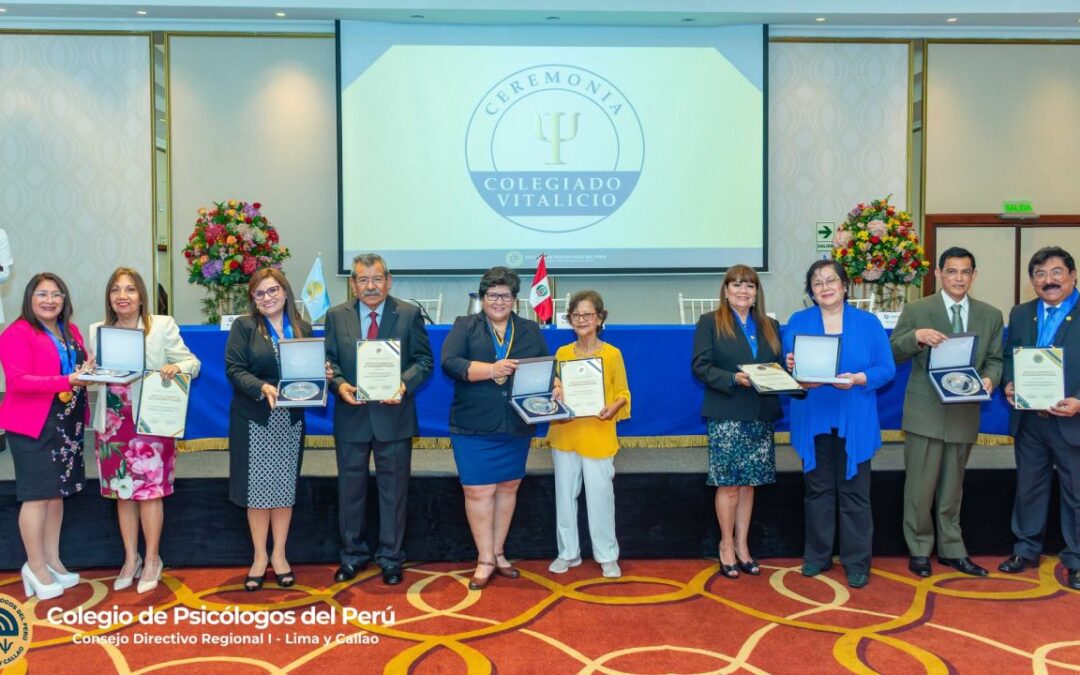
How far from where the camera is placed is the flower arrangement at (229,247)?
4.93 meters

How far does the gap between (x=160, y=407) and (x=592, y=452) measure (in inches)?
70.9

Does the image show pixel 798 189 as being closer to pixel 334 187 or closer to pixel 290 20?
pixel 334 187

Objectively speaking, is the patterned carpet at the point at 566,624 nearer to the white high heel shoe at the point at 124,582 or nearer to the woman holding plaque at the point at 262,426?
the white high heel shoe at the point at 124,582

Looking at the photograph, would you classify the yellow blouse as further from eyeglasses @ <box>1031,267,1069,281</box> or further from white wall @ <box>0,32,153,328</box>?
white wall @ <box>0,32,153,328</box>

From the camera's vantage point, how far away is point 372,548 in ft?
12.2

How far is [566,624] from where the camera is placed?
294 cm

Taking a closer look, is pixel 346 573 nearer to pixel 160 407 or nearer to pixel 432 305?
pixel 160 407

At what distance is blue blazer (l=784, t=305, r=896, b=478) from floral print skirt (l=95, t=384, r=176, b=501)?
2773 millimetres

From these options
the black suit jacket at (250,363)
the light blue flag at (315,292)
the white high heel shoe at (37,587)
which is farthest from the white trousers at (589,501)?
the white high heel shoe at (37,587)

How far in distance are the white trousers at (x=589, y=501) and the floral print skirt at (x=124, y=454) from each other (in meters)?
1.73

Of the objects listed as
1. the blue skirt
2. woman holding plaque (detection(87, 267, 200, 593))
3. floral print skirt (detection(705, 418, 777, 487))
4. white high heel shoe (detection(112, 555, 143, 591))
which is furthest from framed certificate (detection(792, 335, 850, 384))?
white high heel shoe (detection(112, 555, 143, 591))

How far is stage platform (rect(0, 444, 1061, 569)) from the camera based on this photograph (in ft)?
11.8

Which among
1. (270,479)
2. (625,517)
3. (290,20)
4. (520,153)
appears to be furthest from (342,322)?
(290,20)

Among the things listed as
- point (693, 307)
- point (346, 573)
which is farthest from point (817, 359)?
point (693, 307)
